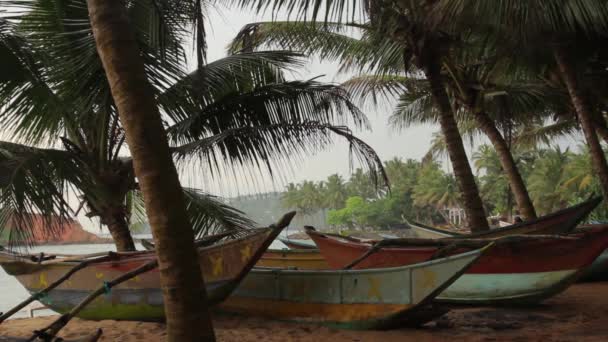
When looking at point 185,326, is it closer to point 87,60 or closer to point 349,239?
point 87,60

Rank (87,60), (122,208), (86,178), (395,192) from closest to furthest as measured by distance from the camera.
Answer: (87,60)
(86,178)
(122,208)
(395,192)

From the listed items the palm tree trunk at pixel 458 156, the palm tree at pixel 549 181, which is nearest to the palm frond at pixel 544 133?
the palm tree trunk at pixel 458 156

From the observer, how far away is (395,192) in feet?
208

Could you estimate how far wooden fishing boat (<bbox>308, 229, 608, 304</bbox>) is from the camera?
6.06 m

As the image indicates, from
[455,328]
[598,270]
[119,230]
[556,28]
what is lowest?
[455,328]

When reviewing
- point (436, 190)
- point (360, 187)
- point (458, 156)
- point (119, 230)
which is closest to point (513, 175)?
point (458, 156)

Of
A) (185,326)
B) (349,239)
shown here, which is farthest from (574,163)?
(185,326)

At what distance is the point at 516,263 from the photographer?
636cm

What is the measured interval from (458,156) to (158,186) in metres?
5.71

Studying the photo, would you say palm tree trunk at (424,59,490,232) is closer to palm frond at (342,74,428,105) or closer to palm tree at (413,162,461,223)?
palm frond at (342,74,428,105)

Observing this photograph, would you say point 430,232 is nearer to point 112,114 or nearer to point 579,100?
point 579,100

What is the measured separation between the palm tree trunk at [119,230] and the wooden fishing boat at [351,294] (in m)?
1.48

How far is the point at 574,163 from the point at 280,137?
1155 inches

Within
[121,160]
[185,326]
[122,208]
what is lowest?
[185,326]
